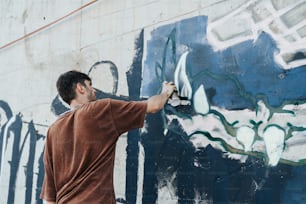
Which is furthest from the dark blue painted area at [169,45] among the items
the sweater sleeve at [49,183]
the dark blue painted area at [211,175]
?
the sweater sleeve at [49,183]

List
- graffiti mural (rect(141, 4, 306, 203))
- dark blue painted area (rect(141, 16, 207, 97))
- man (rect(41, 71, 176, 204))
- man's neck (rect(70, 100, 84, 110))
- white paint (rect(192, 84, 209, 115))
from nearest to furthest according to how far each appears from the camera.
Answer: man (rect(41, 71, 176, 204)) → man's neck (rect(70, 100, 84, 110)) → graffiti mural (rect(141, 4, 306, 203)) → white paint (rect(192, 84, 209, 115)) → dark blue painted area (rect(141, 16, 207, 97))

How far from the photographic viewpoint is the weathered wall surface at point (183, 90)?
10.6ft

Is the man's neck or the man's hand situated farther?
the man's hand

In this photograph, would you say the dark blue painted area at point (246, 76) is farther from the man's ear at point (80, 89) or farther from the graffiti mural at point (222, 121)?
the man's ear at point (80, 89)

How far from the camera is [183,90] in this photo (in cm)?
355

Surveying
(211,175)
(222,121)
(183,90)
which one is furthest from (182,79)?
(211,175)

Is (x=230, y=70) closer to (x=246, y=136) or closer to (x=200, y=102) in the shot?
(x=200, y=102)

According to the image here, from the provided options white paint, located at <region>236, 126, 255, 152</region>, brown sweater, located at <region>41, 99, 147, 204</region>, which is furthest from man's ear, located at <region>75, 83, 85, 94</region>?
white paint, located at <region>236, 126, 255, 152</region>

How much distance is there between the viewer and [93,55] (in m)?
4.01

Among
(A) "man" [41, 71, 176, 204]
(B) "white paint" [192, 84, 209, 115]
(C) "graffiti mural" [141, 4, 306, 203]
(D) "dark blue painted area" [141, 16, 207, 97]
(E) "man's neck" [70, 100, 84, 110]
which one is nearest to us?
(A) "man" [41, 71, 176, 204]

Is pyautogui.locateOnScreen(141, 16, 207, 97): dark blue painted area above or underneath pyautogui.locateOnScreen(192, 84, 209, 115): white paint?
above

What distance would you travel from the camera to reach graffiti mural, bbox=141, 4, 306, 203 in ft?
10.5

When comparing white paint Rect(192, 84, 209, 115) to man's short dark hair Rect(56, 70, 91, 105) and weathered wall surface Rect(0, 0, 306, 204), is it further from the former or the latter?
man's short dark hair Rect(56, 70, 91, 105)

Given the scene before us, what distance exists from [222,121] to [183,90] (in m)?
0.37
